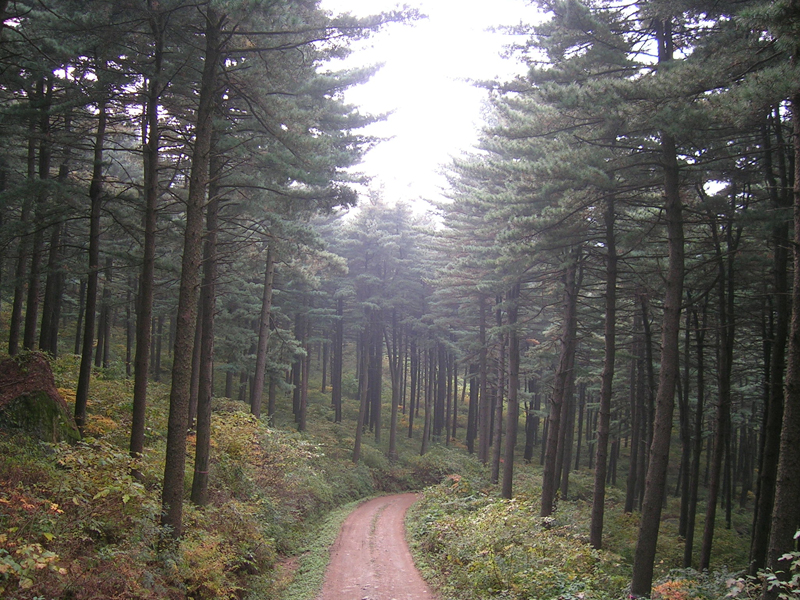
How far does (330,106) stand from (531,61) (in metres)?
6.73

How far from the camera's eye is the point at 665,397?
10.7 metres

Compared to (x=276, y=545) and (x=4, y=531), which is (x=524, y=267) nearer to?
(x=276, y=545)

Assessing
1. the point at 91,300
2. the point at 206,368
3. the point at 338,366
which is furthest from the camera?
the point at 338,366

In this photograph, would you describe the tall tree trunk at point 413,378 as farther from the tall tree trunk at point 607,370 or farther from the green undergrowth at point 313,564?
the tall tree trunk at point 607,370

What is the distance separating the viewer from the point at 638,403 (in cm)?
2538

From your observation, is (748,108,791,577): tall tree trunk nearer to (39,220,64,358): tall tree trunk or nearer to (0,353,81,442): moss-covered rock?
(0,353,81,442): moss-covered rock

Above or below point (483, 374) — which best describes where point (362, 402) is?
below

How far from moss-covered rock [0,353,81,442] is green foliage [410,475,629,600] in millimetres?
8117

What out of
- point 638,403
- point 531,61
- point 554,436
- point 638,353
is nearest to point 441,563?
point 554,436

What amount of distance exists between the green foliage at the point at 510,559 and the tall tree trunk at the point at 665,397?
847 millimetres

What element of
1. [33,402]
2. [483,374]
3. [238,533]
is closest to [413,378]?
[483,374]

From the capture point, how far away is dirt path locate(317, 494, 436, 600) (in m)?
10.4

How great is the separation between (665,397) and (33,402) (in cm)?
1230

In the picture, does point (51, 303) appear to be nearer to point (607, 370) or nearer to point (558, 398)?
point (558, 398)
